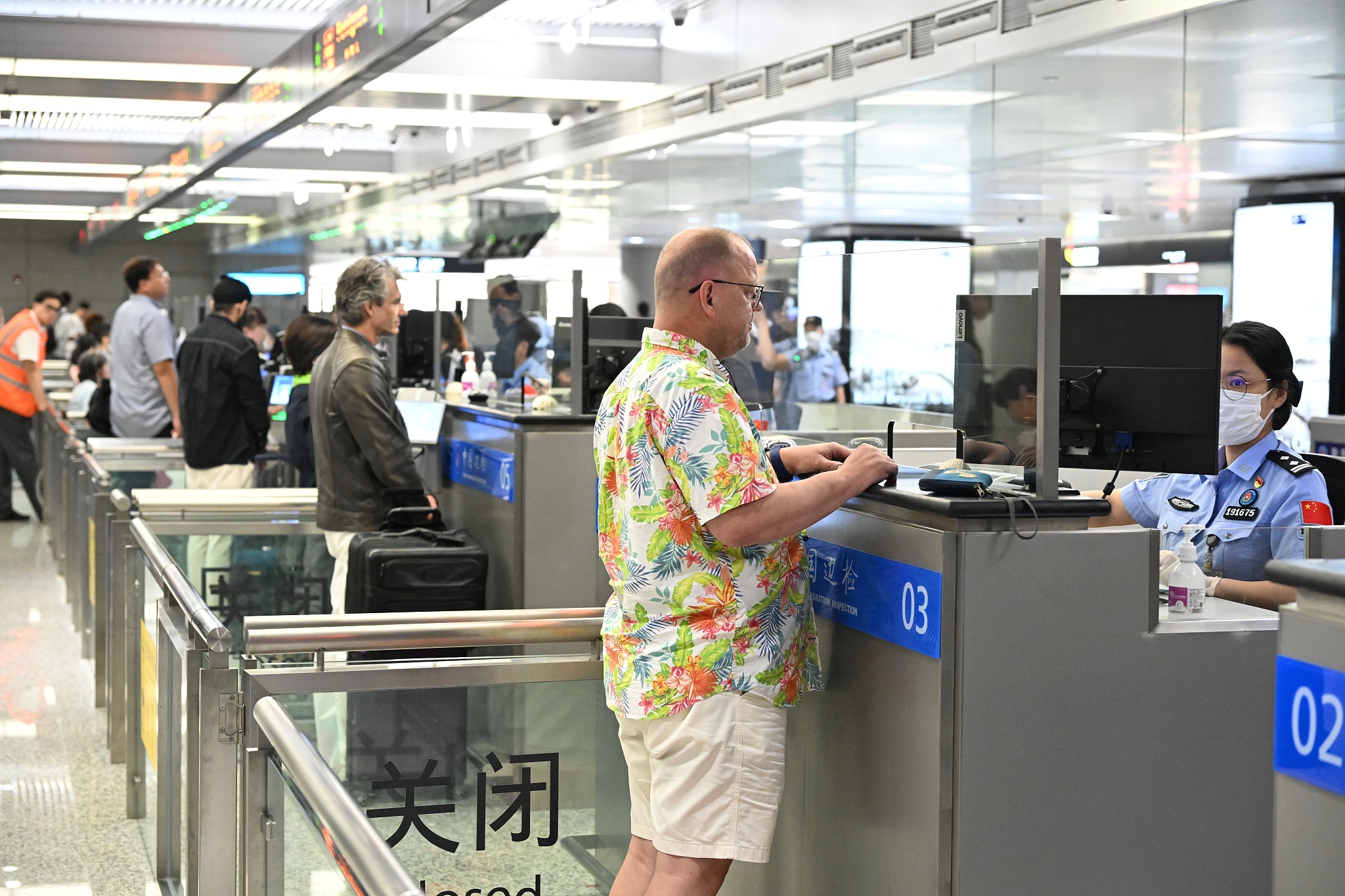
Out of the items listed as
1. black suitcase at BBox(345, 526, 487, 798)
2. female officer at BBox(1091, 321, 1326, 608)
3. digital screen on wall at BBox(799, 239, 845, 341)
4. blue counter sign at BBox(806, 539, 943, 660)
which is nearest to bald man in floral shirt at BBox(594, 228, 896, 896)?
blue counter sign at BBox(806, 539, 943, 660)

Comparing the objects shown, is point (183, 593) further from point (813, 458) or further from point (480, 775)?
point (813, 458)

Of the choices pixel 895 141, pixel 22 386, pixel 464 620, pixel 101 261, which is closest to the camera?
pixel 464 620

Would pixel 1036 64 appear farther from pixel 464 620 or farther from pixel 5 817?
pixel 5 817

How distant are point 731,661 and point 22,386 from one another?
942cm

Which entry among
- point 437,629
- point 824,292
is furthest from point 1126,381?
point 824,292

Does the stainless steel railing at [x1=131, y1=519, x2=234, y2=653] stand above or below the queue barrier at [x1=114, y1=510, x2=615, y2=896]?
above

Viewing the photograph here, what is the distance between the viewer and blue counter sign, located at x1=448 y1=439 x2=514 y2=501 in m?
4.57

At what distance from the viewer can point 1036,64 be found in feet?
19.9

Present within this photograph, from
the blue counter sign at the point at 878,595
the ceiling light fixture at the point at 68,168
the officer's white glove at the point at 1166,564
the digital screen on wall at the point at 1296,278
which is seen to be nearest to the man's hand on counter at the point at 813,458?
the blue counter sign at the point at 878,595

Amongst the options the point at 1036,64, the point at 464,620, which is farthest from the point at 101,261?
the point at 464,620

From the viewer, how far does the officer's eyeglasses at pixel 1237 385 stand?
3.23 meters

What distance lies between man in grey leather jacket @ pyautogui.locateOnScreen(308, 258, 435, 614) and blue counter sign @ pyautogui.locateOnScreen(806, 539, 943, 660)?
2.05 metres

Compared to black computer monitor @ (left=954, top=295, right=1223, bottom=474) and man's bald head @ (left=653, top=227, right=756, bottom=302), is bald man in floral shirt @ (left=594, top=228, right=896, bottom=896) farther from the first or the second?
black computer monitor @ (left=954, top=295, right=1223, bottom=474)

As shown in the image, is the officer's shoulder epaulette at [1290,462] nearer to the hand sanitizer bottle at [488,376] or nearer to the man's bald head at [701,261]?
the man's bald head at [701,261]
